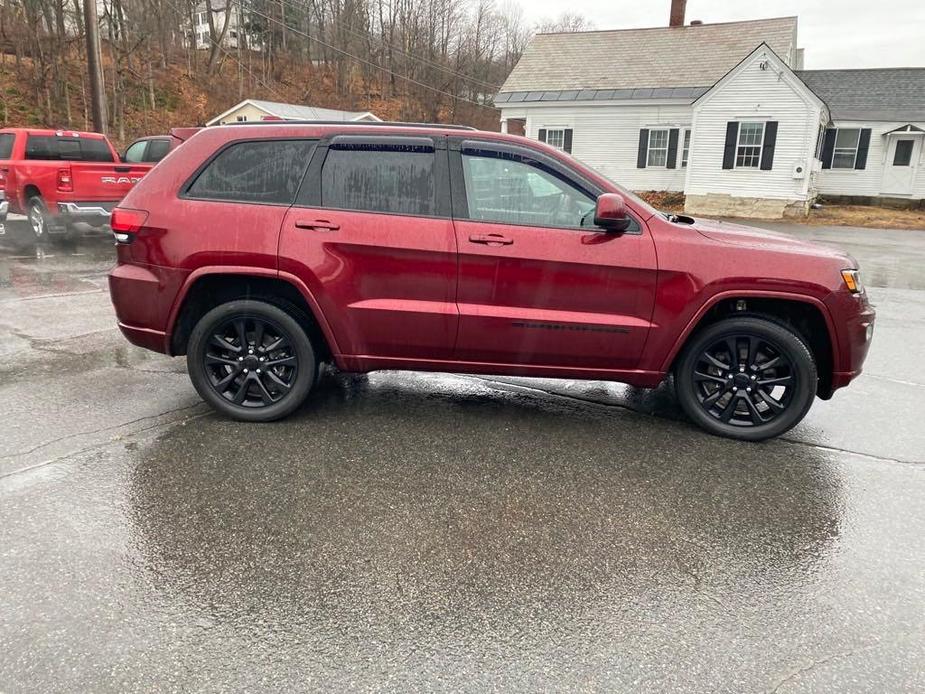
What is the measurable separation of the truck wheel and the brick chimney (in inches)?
1067

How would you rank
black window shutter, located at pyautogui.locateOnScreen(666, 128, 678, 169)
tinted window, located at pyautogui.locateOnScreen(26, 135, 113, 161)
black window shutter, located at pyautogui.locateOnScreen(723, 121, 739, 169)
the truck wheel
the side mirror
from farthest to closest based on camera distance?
black window shutter, located at pyautogui.locateOnScreen(666, 128, 678, 169), black window shutter, located at pyautogui.locateOnScreen(723, 121, 739, 169), tinted window, located at pyautogui.locateOnScreen(26, 135, 113, 161), the truck wheel, the side mirror

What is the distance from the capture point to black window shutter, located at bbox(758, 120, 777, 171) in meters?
22.8

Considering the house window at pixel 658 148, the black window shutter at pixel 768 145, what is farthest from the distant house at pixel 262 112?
the black window shutter at pixel 768 145

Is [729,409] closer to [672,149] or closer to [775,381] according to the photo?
[775,381]

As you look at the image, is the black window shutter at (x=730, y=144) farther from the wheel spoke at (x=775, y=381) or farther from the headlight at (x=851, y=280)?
the wheel spoke at (x=775, y=381)

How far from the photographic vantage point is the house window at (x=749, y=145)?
23156 mm

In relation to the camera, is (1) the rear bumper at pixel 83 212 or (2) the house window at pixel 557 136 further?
(2) the house window at pixel 557 136

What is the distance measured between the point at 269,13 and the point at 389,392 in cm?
5111

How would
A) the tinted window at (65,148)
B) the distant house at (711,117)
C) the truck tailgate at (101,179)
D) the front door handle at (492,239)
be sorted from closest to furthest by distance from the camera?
the front door handle at (492,239), the truck tailgate at (101,179), the tinted window at (65,148), the distant house at (711,117)

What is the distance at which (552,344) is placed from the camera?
4215mm

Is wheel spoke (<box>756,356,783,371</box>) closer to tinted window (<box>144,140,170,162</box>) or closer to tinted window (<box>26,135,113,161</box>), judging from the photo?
tinted window (<box>26,135,113,161</box>)

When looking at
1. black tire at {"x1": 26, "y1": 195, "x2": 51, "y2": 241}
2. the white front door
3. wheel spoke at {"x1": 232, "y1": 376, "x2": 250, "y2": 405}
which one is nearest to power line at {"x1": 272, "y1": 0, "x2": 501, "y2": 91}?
the white front door

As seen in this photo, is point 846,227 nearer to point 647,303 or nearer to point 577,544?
point 647,303

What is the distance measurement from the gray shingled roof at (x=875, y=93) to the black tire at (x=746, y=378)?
1113 inches
